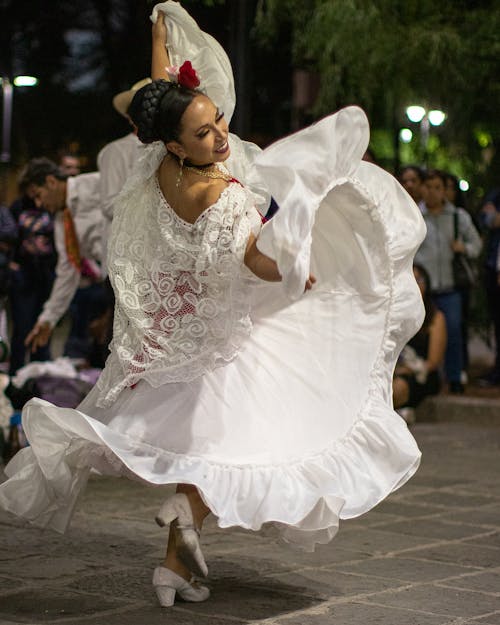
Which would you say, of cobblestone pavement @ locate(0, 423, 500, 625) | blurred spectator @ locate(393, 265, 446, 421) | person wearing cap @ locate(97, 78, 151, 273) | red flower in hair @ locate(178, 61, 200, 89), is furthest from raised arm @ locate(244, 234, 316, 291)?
blurred spectator @ locate(393, 265, 446, 421)

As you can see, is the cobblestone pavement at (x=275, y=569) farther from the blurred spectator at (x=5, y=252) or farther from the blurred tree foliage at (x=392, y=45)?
the blurred tree foliage at (x=392, y=45)

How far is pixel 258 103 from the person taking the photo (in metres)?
26.3

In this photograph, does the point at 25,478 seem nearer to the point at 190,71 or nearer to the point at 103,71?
→ the point at 190,71

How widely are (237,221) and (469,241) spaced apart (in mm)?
7394

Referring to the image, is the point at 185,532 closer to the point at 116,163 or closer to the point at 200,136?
the point at 200,136

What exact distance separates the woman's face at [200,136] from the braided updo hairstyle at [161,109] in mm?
23

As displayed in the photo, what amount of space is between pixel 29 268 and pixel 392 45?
3861mm

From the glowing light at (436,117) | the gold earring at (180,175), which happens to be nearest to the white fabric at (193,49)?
the gold earring at (180,175)

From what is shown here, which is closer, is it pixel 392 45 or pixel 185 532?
pixel 185 532

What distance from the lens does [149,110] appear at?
4957mm

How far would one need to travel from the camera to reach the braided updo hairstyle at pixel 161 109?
4906 mm

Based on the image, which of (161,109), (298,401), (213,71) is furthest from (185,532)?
(213,71)

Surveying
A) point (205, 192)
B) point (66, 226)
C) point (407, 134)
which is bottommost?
point (407, 134)

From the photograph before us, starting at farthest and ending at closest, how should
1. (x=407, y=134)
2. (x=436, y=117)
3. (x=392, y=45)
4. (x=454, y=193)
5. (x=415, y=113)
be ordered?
(x=407, y=134)
(x=415, y=113)
(x=436, y=117)
(x=392, y=45)
(x=454, y=193)
